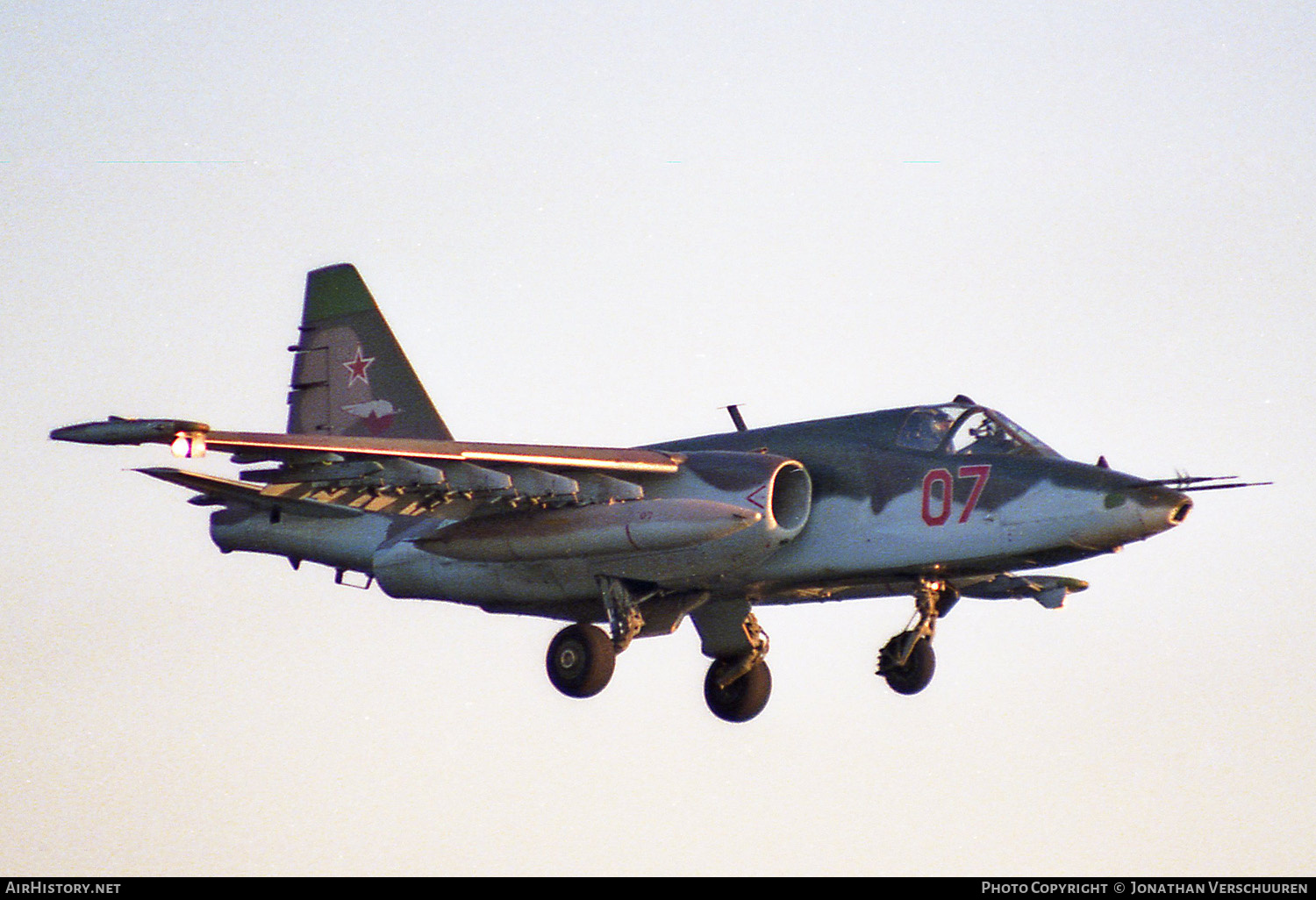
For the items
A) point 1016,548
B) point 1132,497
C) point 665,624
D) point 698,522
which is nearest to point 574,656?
→ point 665,624

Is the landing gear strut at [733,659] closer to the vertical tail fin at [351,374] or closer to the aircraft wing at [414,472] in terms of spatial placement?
the aircraft wing at [414,472]

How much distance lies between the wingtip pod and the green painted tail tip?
8.76m

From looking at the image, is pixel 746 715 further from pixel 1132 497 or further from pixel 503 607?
pixel 1132 497

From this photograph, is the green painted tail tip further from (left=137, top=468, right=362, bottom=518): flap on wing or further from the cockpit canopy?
the cockpit canopy

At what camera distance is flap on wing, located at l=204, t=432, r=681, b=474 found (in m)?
17.7

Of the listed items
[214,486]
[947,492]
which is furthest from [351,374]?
[947,492]

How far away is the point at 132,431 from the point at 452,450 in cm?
385

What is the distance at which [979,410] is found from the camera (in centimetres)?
2061

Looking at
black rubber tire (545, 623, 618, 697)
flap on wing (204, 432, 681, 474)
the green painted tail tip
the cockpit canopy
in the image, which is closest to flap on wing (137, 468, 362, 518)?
flap on wing (204, 432, 681, 474)

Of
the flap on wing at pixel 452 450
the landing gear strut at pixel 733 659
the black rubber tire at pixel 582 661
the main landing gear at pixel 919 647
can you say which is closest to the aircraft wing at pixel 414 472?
the flap on wing at pixel 452 450

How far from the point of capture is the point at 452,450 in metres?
19.3

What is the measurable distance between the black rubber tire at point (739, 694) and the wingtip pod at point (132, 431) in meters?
8.48
